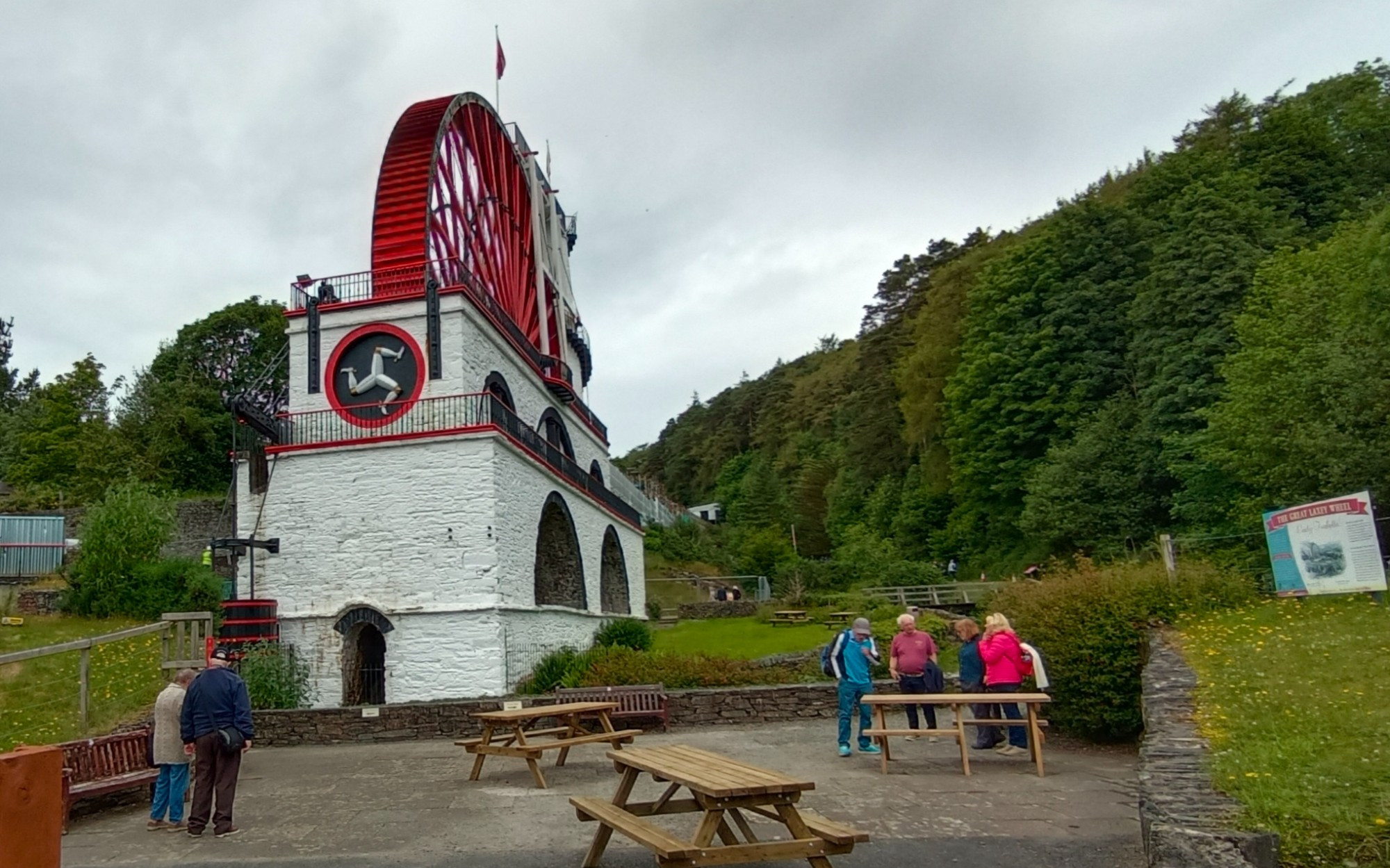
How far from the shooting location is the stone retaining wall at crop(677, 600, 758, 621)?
106ft

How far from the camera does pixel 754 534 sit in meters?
46.1

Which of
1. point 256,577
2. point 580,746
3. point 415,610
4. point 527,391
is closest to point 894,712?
point 580,746

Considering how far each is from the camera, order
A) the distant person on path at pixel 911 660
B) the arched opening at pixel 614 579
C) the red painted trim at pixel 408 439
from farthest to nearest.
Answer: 1. the arched opening at pixel 614 579
2. the red painted trim at pixel 408 439
3. the distant person on path at pixel 911 660

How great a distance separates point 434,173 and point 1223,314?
963 inches

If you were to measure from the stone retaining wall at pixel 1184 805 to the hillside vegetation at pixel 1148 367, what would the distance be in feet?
57.8

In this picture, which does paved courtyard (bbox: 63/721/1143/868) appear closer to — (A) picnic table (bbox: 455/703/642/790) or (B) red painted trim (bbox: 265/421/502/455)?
(A) picnic table (bbox: 455/703/642/790)

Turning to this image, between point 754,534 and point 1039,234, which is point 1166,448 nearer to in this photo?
point 1039,234

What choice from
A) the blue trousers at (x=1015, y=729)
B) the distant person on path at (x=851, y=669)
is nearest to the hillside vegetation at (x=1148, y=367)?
the blue trousers at (x=1015, y=729)

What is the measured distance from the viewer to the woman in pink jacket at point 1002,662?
28.2ft

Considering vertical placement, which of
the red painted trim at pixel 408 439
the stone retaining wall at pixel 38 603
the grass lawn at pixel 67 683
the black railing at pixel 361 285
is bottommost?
the grass lawn at pixel 67 683

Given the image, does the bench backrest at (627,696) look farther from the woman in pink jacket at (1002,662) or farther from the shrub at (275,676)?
the shrub at (275,676)

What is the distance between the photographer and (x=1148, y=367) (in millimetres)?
31656

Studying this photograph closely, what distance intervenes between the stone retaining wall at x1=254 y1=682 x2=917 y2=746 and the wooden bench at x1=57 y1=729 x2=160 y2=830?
370cm

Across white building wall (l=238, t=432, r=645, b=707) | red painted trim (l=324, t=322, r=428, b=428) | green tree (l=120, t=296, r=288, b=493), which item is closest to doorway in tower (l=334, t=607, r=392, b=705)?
white building wall (l=238, t=432, r=645, b=707)
